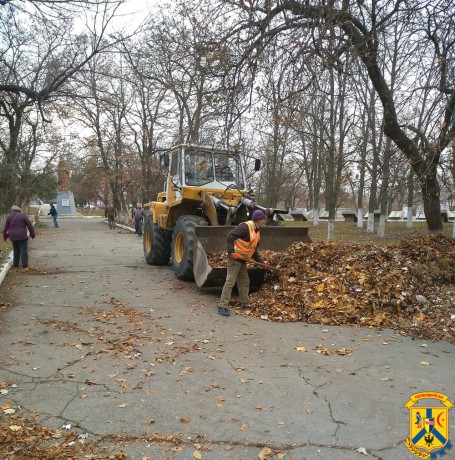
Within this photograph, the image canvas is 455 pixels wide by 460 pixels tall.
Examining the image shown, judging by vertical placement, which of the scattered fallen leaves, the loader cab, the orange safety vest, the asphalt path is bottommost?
the scattered fallen leaves

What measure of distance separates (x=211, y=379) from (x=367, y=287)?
3.39 metres

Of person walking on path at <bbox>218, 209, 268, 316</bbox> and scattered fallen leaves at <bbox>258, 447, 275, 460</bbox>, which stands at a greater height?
person walking on path at <bbox>218, 209, 268, 316</bbox>

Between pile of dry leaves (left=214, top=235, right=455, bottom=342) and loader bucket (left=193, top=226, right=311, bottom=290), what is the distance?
22.2 inches

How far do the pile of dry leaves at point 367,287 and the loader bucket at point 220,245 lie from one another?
0.57 meters

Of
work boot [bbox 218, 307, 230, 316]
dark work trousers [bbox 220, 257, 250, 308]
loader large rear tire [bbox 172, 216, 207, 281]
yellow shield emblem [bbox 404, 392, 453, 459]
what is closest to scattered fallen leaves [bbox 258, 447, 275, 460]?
yellow shield emblem [bbox 404, 392, 453, 459]

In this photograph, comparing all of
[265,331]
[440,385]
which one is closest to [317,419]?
[440,385]

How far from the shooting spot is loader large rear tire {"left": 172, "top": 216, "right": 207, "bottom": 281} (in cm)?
890

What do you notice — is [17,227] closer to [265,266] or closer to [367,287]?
[265,266]

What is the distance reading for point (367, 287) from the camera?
680 cm

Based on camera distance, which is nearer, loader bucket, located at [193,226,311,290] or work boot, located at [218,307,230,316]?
work boot, located at [218,307,230,316]

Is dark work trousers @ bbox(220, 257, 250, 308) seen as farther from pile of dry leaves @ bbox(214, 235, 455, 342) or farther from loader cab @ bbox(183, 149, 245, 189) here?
loader cab @ bbox(183, 149, 245, 189)

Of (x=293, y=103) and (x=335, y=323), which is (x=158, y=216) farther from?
(x=335, y=323)

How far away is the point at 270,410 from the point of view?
3.77 m

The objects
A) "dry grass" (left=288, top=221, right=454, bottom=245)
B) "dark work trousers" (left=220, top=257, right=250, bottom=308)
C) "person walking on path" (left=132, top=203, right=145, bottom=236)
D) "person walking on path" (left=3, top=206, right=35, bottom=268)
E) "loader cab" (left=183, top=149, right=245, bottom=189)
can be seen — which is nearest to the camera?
"dark work trousers" (left=220, top=257, right=250, bottom=308)
